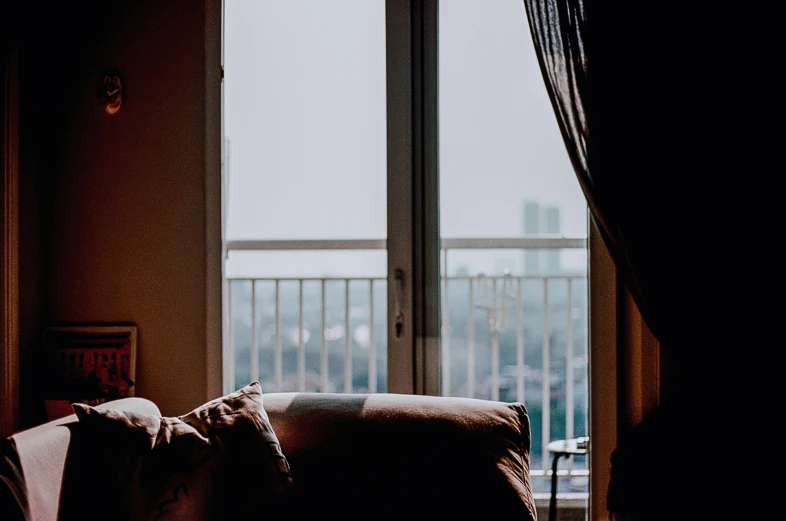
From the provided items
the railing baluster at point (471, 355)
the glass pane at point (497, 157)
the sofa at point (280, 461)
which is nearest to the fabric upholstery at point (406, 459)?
the sofa at point (280, 461)

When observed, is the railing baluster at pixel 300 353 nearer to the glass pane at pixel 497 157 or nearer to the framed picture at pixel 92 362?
the glass pane at pixel 497 157

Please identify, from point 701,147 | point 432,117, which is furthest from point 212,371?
point 701,147

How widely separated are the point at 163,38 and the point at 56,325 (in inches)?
49.7

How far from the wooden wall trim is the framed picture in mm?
163

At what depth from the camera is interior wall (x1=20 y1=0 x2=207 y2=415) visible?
2709mm

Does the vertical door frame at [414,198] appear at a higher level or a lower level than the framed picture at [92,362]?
higher

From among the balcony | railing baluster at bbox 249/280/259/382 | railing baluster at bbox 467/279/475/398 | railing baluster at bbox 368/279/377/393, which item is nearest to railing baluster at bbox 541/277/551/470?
the balcony

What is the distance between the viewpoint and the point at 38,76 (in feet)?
8.96

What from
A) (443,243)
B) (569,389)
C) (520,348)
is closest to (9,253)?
(443,243)

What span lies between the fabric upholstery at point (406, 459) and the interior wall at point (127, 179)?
96cm

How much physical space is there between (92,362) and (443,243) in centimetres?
150

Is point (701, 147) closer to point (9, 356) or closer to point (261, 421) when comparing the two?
point (261, 421)

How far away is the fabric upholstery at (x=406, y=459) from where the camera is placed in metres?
1.81

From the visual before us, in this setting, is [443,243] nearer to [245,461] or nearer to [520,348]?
[520,348]
